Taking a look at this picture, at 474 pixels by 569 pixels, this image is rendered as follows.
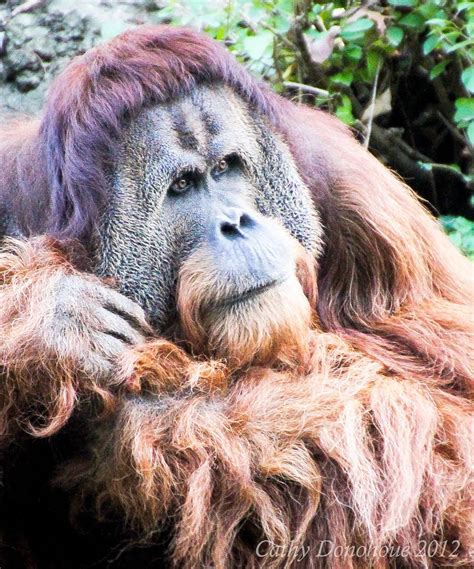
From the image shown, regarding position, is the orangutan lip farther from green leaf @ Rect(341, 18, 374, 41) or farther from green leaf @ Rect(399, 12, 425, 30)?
green leaf @ Rect(399, 12, 425, 30)

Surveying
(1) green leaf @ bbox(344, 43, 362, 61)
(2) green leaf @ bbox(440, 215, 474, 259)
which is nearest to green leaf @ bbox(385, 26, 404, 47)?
(1) green leaf @ bbox(344, 43, 362, 61)

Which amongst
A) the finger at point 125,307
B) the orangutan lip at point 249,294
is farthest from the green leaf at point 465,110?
the finger at point 125,307

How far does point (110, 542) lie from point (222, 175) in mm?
923

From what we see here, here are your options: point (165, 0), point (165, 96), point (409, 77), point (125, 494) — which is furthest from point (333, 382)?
point (165, 0)

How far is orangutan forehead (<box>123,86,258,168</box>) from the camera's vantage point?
2463 mm

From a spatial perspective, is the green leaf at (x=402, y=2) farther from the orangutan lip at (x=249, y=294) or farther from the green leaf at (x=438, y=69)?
the orangutan lip at (x=249, y=294)

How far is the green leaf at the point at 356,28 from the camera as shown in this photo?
11.6 feet

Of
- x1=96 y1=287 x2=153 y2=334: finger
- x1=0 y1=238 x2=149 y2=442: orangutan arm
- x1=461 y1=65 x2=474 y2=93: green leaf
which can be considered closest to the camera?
x1=0 y1=238 x2=149 y2=442: orangutan arm

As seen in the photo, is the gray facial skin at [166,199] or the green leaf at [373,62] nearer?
the gray facial skin at [166,199]

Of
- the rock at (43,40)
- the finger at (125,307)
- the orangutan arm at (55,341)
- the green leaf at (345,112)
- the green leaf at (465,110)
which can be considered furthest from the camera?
the rock at (43,40)

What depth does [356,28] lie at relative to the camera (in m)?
3.52

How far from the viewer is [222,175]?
8.29 feet

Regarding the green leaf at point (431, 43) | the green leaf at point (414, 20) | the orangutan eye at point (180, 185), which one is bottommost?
the green leaf at point (431, 43)

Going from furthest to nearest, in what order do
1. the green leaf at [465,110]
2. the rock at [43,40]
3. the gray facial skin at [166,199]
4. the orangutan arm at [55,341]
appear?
the rock at [43,40] < the green leaf at [465,110] < the gray facial skin at [166,199] < the orangutan arm at [55,341]
